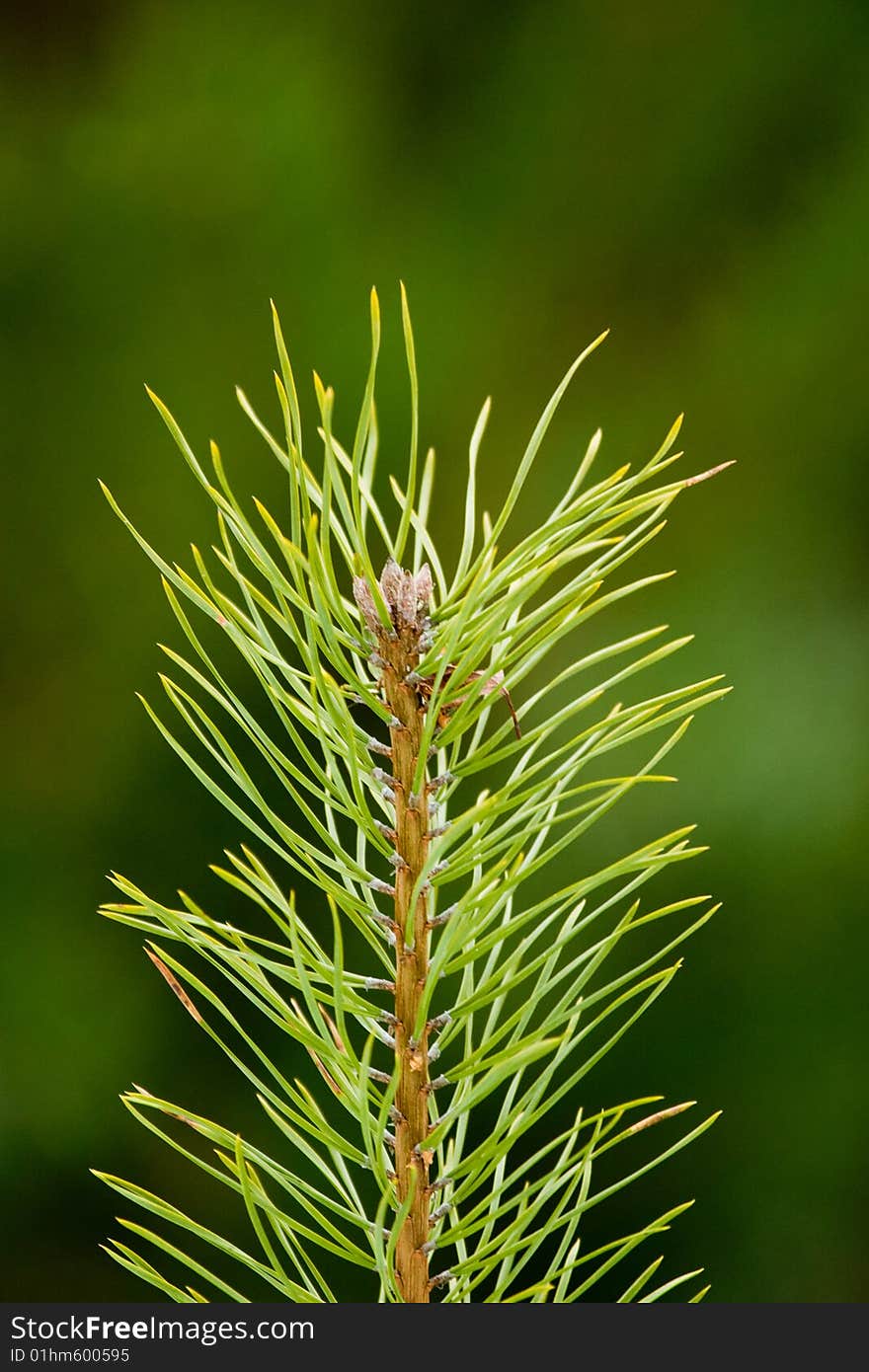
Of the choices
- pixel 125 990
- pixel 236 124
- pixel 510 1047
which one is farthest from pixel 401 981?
pixel 236 124

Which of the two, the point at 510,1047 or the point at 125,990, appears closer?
the point at 510,1047

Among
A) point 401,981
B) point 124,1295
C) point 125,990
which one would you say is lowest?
point 124,1295

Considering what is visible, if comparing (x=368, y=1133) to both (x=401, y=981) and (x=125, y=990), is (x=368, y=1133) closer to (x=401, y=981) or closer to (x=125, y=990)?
(x=401, y=981)

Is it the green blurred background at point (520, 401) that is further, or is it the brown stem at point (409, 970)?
the green blurred background at point (520, 401)

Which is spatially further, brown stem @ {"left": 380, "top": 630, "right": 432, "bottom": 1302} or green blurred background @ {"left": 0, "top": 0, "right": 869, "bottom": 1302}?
green blurred background @ {"left": 0, "top": 0, "right": 869, "bottom": 1302}
